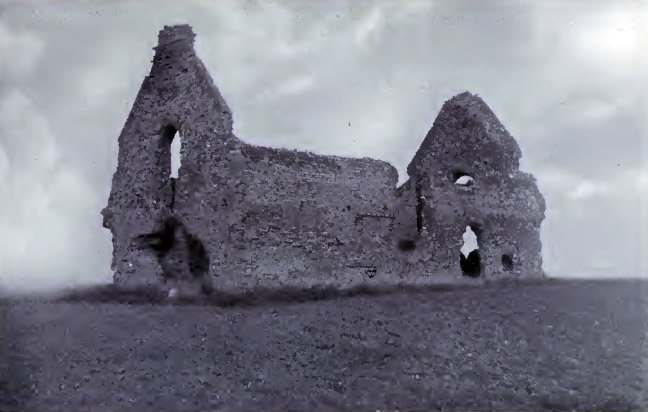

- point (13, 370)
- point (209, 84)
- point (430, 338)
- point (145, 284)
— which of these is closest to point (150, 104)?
point (209, 84)

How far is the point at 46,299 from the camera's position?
43.5ft

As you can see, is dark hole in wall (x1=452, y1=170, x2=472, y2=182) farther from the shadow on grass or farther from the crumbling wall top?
the crumbling wall top

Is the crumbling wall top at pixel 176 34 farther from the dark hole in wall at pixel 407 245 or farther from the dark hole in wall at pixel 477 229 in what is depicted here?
the dark hole in wall at pixel 477 229

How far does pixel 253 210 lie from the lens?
1498 cm

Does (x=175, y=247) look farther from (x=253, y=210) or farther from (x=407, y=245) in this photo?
(x=407, y=245)

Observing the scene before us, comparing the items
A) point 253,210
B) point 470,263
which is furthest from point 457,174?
point 253,210

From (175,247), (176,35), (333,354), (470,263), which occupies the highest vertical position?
(176,35)

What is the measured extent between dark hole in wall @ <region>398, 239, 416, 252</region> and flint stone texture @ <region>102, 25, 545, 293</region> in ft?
0.11

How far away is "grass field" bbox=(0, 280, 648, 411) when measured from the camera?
8320 millimetres

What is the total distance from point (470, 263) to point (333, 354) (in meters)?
11.2

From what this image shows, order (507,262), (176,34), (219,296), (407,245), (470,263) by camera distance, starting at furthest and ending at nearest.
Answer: (470,263)
(507,262)
(407,245)
(176,34)
(219,296)

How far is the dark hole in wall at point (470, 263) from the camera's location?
773 inches

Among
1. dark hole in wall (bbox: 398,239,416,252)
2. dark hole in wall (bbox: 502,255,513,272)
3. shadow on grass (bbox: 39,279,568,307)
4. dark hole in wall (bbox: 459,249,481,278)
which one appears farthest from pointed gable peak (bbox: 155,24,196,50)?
dark hole in wall (bbox: 502,255,513,272)

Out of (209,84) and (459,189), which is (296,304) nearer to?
(209,84)
